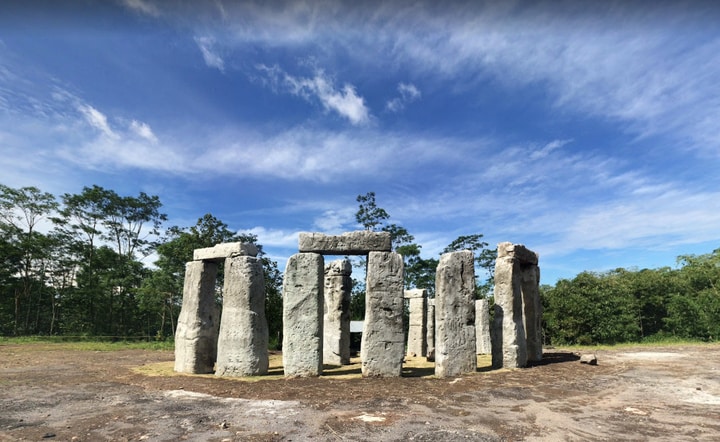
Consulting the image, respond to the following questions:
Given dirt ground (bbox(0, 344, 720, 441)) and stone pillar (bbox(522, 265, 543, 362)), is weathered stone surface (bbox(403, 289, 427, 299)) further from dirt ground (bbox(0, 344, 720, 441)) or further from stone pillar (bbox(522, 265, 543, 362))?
dirt ground (bbox(0, 344, 720, 441))

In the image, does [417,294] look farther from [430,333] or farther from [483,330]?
[483,330]

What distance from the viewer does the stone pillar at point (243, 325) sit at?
32.9 feet

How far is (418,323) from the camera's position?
54.3ft

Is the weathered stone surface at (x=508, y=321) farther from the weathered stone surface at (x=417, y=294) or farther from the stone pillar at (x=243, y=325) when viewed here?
the stone pillar at (x=243, y=325)

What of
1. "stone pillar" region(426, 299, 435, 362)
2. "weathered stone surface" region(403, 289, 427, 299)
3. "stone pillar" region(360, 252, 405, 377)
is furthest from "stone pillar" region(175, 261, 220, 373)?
"weathered stone surface" region(403, 289, 427, 299)

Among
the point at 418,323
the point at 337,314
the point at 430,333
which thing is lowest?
the point at 430,333

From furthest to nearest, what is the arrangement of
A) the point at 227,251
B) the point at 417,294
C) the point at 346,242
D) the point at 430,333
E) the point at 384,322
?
the point at 417,294 < the point at 430,333 < the point at 227,251 < the point at 346,242 < the point at 384,322

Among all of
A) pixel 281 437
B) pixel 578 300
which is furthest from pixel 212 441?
pixel 578 300

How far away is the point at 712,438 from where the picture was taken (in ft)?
16.5

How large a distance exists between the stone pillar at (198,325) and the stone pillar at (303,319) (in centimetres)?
231

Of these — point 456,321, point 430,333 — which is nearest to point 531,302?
point 430,333

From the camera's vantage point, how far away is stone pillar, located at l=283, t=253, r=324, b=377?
10.0 meters

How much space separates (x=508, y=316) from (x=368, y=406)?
20.0ft

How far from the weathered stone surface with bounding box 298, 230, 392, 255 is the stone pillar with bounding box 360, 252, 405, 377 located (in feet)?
1.37
